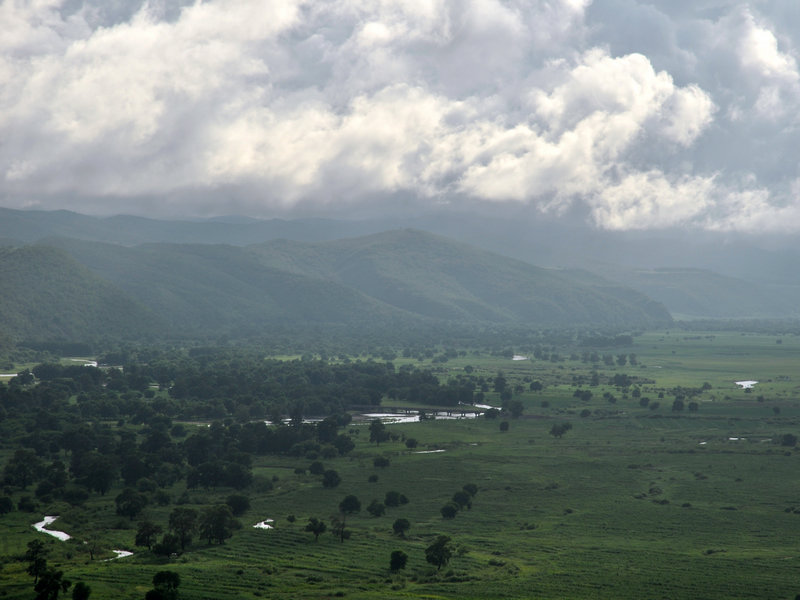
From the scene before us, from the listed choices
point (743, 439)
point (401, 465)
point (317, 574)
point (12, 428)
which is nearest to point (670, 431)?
point (743, 439)

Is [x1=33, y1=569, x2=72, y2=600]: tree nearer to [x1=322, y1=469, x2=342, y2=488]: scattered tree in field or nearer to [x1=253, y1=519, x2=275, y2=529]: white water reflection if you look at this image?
[x1=253, y1=519, x2=275, y2=529]: white water reflection

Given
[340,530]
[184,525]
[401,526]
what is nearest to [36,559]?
[184,525]

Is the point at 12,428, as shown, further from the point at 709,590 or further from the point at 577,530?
the point at 709,590

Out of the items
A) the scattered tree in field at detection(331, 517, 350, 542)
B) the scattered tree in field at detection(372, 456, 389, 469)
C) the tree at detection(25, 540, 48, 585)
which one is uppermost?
the scattered tree in field at detection(372, 456, 389, 469)

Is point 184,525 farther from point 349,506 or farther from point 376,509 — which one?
point 376,509

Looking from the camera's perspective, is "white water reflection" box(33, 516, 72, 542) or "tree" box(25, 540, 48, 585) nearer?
"tree" box(25, 540, 48, 585)

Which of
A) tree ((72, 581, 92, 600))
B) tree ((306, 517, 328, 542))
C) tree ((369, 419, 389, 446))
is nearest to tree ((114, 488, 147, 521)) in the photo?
tree ((306, 517, 328, 542))

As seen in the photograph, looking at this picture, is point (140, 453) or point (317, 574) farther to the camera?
point (140, 453)
